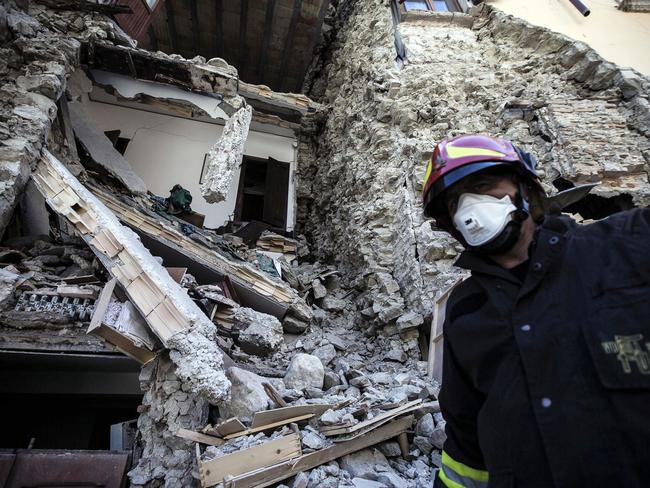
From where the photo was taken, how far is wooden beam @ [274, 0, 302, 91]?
9.64 m

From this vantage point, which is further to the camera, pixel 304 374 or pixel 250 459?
pixel 304 374

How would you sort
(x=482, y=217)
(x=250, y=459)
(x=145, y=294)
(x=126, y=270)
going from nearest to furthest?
(x=482, y=217)
(x=250, y=459)
(x=145, y=294)
(x=126, y=270)

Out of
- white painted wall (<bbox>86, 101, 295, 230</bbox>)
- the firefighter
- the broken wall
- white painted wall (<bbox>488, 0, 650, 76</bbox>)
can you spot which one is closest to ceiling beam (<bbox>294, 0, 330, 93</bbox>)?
white painted wall (<bbox>86, 101, 295, 230</bbox>)

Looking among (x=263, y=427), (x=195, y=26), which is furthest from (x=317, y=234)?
(x=195, y=26)

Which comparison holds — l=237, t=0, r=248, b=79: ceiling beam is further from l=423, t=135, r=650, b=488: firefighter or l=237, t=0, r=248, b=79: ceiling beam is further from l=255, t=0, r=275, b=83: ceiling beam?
l=423, t=135, r=650, b=488: firefighter

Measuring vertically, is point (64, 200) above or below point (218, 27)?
below

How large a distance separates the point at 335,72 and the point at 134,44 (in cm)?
551

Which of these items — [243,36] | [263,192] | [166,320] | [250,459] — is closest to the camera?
[250,459]

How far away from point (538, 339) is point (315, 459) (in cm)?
209

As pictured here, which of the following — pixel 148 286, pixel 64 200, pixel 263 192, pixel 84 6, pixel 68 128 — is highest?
pixel 84 6

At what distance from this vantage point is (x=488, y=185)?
151 cm

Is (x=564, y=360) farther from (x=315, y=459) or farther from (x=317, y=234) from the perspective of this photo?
(x=317, y=234)

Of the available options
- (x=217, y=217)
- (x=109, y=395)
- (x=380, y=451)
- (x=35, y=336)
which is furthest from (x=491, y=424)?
(x=217, y=217)

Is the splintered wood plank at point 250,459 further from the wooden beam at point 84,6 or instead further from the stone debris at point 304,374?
the wooden beam at point 84,6
